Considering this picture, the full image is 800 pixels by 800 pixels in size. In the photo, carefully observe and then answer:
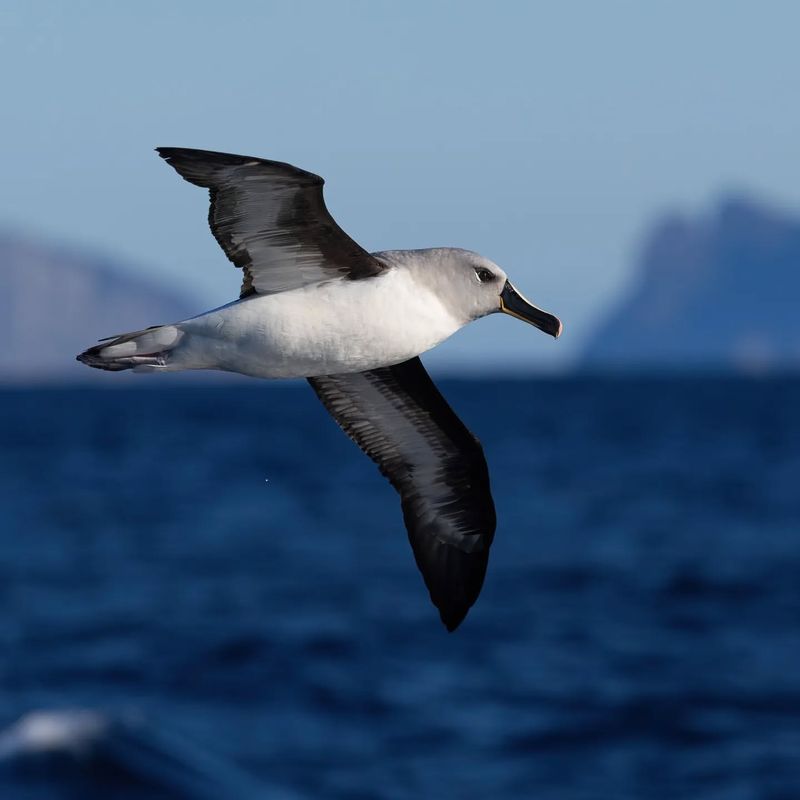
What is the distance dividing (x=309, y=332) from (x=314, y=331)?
0.08 ft

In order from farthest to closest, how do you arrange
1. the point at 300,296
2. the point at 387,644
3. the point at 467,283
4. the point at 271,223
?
the point at 387,644, the point at 467,283, the point at 300,296, the point at 271,223

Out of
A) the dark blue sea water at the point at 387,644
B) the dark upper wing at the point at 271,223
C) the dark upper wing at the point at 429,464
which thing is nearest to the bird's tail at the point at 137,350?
the dark upper wing at the point at 271,223

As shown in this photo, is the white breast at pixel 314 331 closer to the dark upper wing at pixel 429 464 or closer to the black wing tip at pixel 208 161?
the black wing tip at pixel 208 161

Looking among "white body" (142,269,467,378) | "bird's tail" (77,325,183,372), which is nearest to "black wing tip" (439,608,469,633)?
"white body" (142,269,467,378)

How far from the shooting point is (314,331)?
739 cm

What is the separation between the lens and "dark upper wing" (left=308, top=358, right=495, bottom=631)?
9.20 meters

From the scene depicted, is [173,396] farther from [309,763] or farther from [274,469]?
[309,763]

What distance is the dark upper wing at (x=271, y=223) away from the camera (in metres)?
7.02

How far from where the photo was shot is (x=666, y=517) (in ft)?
168

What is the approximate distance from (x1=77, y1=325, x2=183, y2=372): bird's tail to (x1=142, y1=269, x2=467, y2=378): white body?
12 millimetres

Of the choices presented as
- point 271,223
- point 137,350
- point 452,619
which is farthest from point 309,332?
point 452,619

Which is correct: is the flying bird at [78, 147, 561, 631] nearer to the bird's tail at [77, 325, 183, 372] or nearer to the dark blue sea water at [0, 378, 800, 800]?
the bird's tail at [77, 325, 183, 372]

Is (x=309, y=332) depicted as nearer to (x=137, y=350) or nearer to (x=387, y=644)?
(x=137, y=350)

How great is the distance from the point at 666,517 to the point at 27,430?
220 feet
